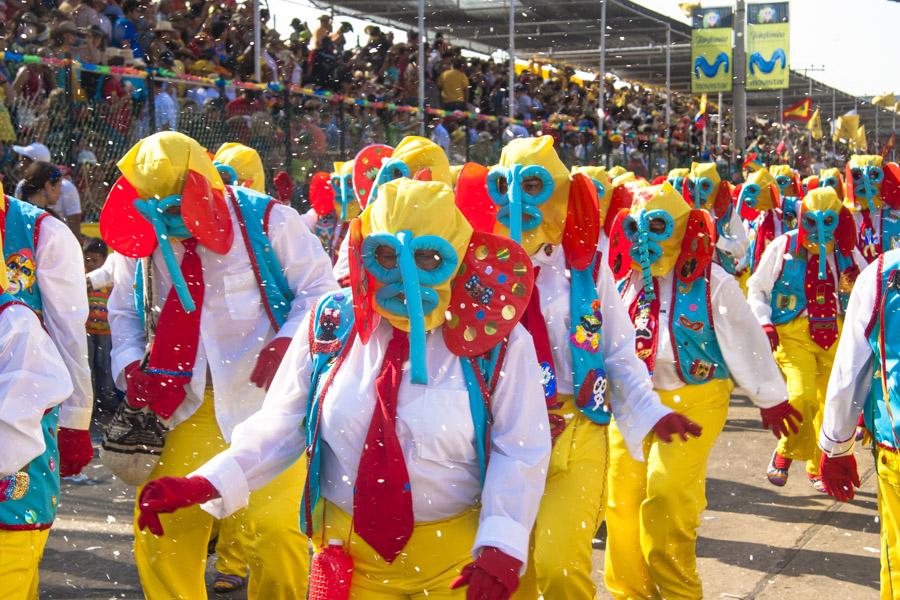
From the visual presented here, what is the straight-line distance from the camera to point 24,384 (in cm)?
332

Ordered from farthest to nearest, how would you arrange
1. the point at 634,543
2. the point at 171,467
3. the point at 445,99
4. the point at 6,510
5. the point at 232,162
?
the point at 445,99
the point at 232,162
the point at 634,543
the point at 171,467
the point at 6,510

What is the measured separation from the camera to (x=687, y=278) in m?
5.90

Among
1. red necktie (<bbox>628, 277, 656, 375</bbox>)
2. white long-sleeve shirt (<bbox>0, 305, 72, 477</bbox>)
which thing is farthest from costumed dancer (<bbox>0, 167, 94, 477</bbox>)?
red necktie (<bbox>628, 277, 656, 375</bbox>)

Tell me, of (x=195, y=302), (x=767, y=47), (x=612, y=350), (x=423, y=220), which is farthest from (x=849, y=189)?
(x=767, y=47)

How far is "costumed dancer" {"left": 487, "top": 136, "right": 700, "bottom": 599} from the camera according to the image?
4547 millimetres

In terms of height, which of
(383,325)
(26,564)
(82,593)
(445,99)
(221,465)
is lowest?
(82,593)

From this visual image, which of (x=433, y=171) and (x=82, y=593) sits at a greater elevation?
(x=433, y=171)

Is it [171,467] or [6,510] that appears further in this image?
[171,467]

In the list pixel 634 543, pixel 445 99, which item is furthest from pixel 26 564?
pixel 445 99

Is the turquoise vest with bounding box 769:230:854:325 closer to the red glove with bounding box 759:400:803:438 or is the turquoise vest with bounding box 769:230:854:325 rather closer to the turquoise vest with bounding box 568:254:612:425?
the red glove with bounding box 759:400:803:438

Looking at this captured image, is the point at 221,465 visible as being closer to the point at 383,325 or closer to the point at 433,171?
the point at 383,325

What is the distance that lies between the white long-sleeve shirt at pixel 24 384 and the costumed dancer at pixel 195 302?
4.18ft

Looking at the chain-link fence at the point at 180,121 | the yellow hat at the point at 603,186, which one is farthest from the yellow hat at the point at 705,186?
the yellow hat at the point at 603,186

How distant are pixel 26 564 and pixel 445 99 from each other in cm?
1401
